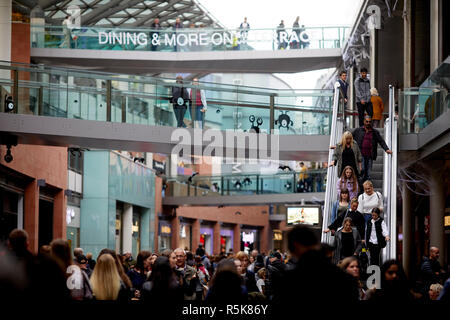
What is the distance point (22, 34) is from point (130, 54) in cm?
583

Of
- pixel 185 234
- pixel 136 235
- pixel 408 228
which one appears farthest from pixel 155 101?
pixel 185 234

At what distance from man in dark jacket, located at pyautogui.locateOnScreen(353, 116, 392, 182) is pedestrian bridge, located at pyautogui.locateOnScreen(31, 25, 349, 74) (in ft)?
47.0

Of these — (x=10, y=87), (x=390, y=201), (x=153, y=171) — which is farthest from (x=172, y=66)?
(x=390, y=201)

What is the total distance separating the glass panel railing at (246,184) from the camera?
35.2 m

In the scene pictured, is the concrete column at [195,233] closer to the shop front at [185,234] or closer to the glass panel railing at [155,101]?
the shop front at [185,234]

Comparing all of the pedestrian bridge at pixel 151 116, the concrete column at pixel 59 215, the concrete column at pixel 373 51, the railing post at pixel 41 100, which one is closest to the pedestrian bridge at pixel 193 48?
the concrete column at pixel 373 51

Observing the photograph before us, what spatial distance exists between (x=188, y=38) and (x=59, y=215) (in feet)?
31.3

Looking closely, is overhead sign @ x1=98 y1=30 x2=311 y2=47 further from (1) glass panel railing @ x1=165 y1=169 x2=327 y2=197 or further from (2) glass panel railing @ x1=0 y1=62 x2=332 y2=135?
(2) glass panel railing @ x1=0 y1=62 x2=332 y2=135

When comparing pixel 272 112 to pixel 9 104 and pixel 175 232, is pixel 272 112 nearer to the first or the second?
pixel 9 104

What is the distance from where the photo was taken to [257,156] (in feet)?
68.6

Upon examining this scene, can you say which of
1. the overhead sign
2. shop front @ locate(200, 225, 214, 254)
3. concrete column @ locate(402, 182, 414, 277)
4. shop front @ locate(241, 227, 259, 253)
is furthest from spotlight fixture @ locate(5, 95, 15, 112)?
shop front @ locate(241, 227, 259, 253)

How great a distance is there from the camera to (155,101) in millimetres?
20156

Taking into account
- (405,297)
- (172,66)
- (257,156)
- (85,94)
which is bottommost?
(405,297)

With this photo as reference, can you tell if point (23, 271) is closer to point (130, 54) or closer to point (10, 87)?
point (10, 87)
